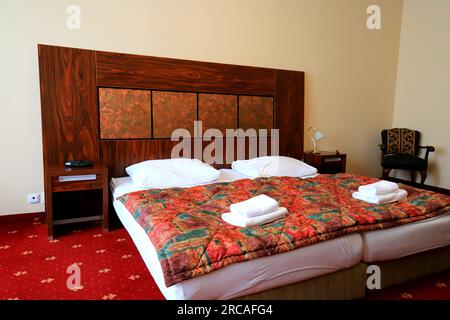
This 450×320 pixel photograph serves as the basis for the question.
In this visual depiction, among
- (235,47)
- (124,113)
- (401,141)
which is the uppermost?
(235,47)

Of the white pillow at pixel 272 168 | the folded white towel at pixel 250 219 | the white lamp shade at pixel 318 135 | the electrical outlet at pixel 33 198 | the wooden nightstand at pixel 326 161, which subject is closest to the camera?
the folded white towel at pixel 250 219

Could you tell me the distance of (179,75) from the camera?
3.22 metres

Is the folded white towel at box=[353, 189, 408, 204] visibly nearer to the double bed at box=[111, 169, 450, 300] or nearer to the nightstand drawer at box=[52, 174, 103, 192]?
the double bed at box=[111, 169, 450, 300]

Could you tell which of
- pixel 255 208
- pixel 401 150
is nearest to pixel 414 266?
pixel 255 208

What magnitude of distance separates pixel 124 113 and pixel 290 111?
2019mm

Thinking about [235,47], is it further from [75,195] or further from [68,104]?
[75,195]

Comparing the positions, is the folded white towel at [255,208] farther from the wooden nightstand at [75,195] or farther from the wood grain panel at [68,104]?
the wood grain panel at [68,104]

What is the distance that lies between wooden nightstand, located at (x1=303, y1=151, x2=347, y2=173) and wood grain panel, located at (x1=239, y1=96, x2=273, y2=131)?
65 centimetres

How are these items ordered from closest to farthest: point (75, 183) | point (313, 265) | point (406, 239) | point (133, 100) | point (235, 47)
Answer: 1. point (313, 265)
2. point (406, 239)
3. point (75, 183)
4. point (133, 100)
5. point (235, 47)

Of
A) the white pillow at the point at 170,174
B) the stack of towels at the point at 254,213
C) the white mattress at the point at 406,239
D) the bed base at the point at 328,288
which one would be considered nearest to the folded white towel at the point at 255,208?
the stack of towels at the point at 254,213

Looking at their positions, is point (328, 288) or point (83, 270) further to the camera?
point (83, 270)

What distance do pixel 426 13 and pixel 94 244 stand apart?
5.05 metres

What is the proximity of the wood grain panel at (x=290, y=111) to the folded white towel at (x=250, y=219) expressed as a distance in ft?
7.22

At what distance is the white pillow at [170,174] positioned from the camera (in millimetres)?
2598
